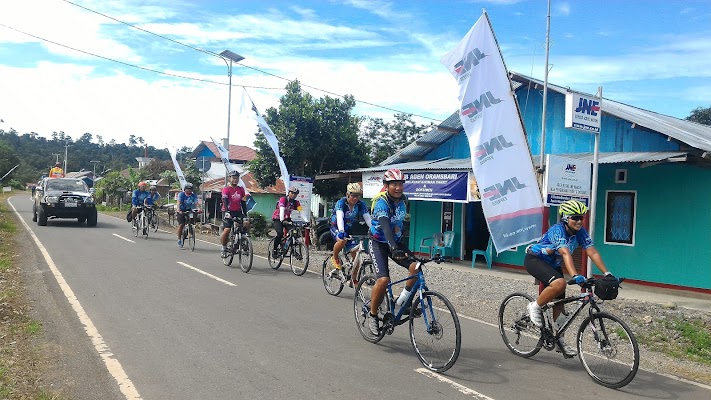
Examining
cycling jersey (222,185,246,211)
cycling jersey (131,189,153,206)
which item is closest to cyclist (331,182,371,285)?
cycling jersey (222,185,246,211)

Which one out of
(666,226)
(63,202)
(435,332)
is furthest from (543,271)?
(63,202)

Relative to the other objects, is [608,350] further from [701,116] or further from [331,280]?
[701,116]

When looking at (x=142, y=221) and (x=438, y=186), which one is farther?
(x=142, y=221)

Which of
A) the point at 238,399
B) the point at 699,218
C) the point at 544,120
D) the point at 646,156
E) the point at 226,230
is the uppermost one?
the point at 544,120

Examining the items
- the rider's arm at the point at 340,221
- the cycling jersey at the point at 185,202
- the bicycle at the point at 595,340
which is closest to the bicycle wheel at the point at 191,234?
the cycling jersey at the point at 185,202

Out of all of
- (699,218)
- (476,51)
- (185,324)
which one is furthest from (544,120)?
(185,324)

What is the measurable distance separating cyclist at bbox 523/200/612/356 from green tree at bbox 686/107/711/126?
41.0 m

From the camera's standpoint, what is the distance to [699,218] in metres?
11.6

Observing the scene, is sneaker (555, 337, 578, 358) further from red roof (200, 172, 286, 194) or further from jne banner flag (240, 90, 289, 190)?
red roof (200, 172, 286, 194)

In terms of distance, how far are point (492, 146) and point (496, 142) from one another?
93 mm

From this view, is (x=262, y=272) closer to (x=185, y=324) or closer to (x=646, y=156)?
(x=185, y=324)

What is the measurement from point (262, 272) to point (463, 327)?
5.25m

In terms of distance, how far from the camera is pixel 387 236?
17.8 feet

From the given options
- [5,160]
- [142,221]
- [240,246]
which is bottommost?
[240,246]
